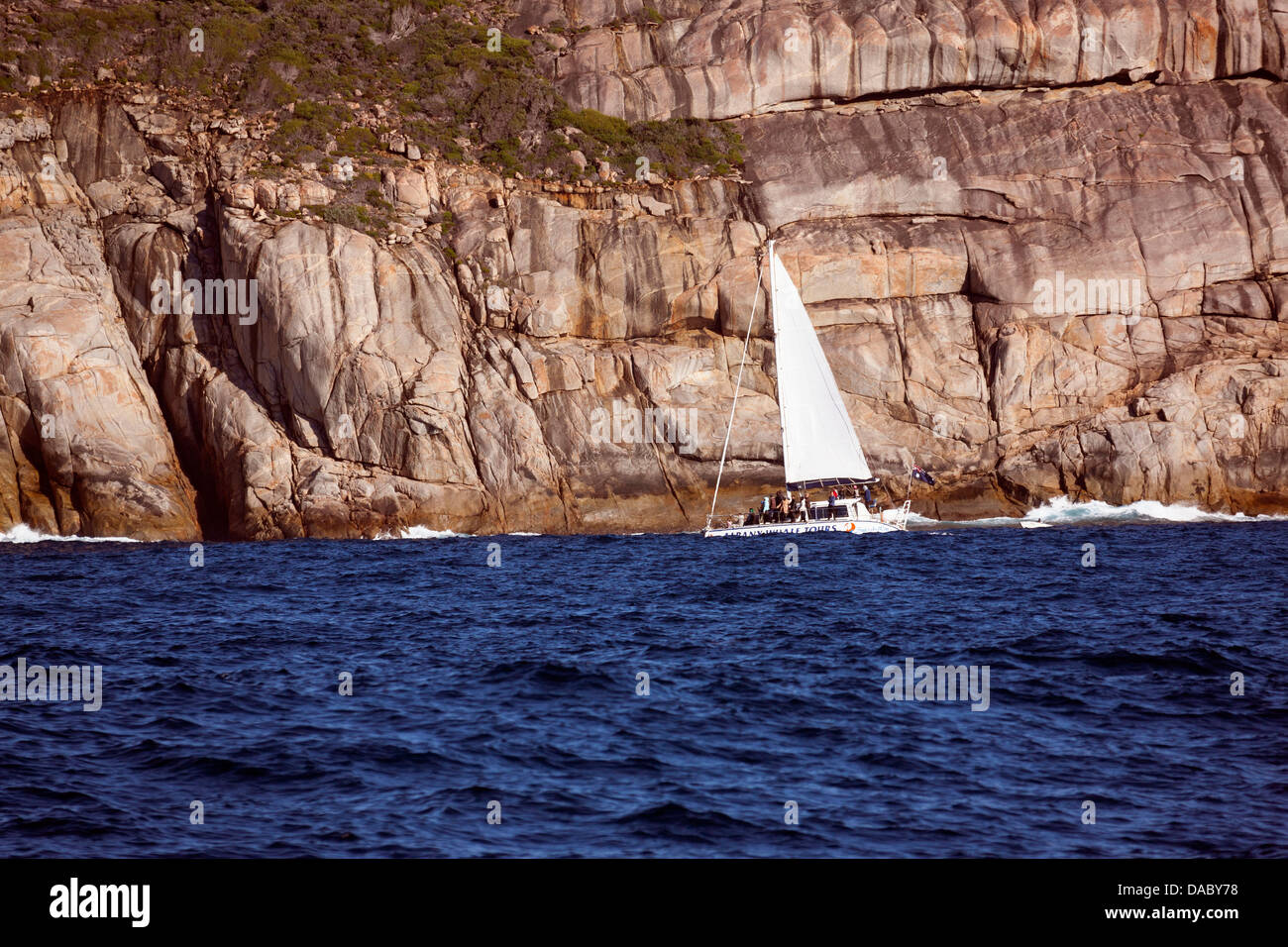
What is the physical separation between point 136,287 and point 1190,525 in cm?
4901

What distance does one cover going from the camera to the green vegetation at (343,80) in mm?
64938

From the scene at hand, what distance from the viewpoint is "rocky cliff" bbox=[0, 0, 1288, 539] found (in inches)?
2203

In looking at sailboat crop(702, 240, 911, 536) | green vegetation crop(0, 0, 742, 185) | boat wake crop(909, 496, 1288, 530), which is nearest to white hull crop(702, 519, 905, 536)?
sailboat crop(702, 240, 911, 536)

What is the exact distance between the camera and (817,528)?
51531 millimetres

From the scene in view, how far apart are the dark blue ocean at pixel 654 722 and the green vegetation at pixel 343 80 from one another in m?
38.6

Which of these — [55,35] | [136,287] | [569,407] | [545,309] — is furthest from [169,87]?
[569,407]

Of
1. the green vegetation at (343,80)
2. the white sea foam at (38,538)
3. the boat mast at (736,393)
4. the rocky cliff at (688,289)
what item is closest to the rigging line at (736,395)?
the boat mast at (736,393)

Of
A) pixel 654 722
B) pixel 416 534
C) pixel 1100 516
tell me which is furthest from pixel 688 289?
A: pixel 654 722

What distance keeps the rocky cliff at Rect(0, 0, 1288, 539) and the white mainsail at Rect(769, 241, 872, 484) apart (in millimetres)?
6395

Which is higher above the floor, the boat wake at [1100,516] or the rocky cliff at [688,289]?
the rocky cliff at [688,289]

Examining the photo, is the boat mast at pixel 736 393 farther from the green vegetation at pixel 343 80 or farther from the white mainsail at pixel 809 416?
the green vegetation at pixel 343 80

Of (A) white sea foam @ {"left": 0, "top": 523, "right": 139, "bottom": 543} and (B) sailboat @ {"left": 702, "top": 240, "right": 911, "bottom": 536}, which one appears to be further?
(B) sailboat @ {"left": 702, "top": 240, "right": 911, "bottom": 536}

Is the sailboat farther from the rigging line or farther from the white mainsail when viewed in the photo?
the rigging line
